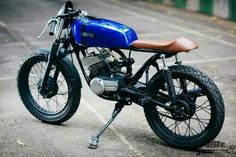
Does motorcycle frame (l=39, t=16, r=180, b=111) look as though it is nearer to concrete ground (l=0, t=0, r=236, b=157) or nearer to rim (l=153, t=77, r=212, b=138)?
rim (l=153, t=77, r=212, b=138)

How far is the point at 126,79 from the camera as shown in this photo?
5.08 meters

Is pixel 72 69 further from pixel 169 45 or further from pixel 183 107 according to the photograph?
pixel 183 107

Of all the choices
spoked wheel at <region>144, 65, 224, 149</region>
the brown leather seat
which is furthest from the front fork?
spoked wheel at <region>144, 65, 224, 149</region>

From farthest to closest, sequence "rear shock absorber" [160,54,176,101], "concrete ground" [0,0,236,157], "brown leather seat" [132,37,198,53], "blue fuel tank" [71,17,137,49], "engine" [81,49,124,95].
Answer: "engine" [81,49,124,95] → "concrete ground" [0,0,236,157] → "blue fuel tank" [71,17,137,49] → "rear shock absorber" [160,54,176,101] → "brown leather seat" [132,37,198,53]

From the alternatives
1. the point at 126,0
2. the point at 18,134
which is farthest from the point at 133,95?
the point at 126,0

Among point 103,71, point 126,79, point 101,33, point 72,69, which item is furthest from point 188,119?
point 72,69

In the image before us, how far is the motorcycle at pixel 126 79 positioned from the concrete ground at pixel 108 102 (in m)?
0.20

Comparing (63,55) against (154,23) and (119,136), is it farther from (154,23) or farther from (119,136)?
(154,23)

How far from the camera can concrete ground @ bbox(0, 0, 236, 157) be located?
193 inches

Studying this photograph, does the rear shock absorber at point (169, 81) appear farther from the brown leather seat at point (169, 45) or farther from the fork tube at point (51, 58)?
the fork tube at point (51, 58)

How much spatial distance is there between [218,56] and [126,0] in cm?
907

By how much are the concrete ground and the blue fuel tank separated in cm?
111

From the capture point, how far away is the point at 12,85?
7125mm

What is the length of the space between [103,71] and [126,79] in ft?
0.95
